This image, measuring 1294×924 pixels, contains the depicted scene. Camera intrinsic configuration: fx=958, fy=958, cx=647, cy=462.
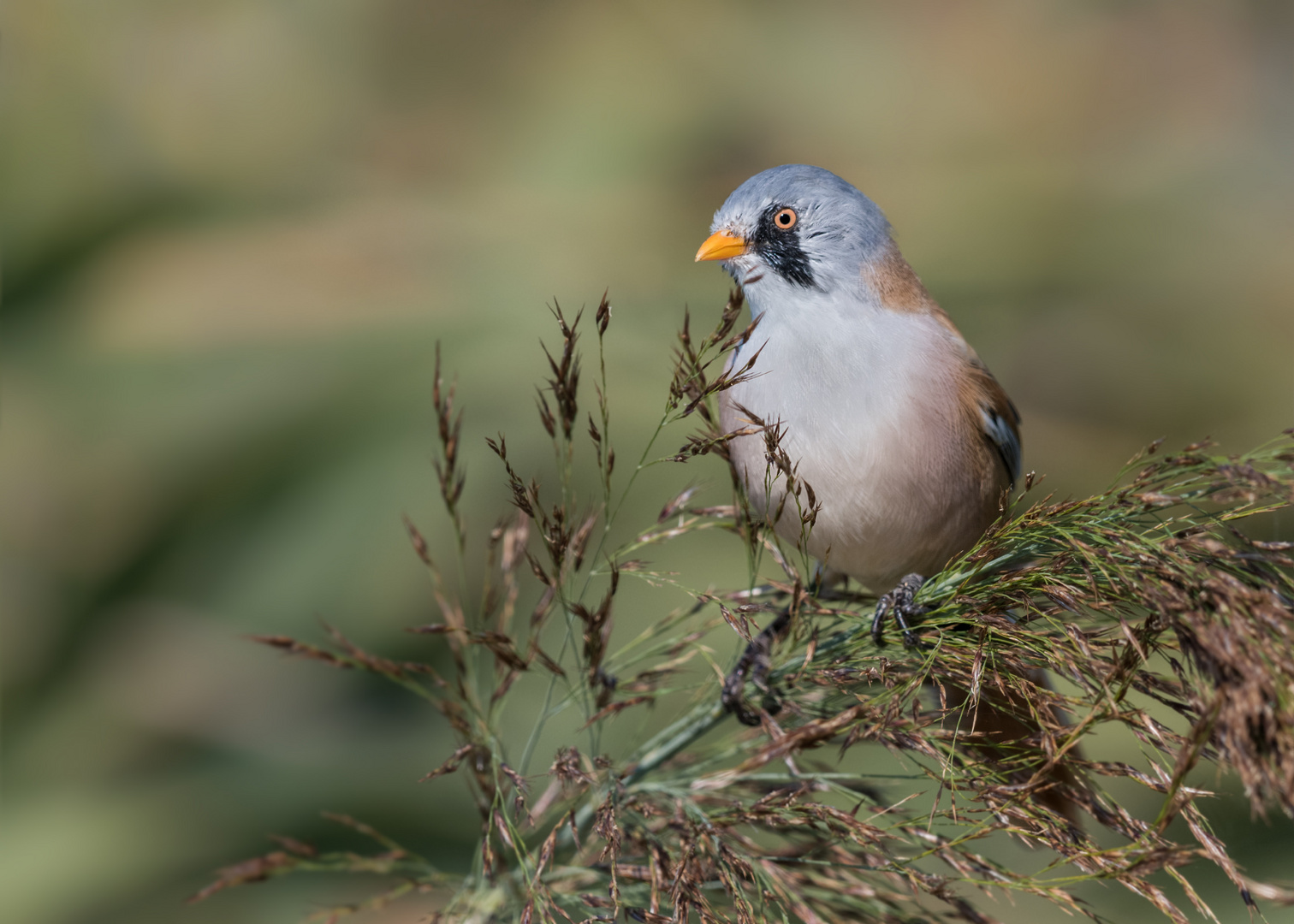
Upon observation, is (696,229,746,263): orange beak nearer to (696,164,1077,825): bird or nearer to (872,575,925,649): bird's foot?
(696,164,1077,825): bird

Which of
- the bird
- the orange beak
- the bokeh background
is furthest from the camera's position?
the bokeh background

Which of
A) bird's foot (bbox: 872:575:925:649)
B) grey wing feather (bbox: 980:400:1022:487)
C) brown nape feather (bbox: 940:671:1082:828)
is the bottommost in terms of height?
brown nape feather (bbox: 940:671:1082:828)

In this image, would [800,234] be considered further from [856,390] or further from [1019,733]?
[1019,733]

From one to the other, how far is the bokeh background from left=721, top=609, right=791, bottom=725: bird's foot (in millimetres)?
1412

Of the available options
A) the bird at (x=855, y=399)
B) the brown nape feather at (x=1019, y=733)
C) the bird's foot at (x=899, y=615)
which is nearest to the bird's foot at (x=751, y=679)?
the bird at (x=855, y=399)

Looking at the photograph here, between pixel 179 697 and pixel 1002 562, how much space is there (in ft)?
9.92

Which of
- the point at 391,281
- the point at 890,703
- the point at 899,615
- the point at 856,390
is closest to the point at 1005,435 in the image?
the point at 856,390

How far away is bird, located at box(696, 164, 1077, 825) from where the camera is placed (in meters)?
1.42

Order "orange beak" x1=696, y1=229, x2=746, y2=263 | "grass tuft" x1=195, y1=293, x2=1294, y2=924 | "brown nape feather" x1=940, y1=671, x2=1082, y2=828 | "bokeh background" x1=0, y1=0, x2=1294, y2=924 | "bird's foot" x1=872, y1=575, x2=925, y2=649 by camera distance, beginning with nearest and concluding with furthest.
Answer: "grass tuft" x1=195, y1=293, x2=1294, y2=924 → "brown nape feather" x1=940, y1=671, x2=1082, y2=828 → "bird's foot" x1=872, y1=575, x2=925, y2=649 → "orange beak" x1=696, y1=229, x2=746, y2=263 → "bokeh background" x1=0, y1=0, x2=1294, y2=924

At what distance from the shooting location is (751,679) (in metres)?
1.26

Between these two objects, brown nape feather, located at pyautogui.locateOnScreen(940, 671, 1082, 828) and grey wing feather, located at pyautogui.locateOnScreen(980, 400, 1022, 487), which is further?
grey wing feather, located at pyautogui.locateOnScreen(980, 400, 1022, 487)

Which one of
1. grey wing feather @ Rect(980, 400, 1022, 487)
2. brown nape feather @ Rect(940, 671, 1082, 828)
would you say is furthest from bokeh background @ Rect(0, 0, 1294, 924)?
brown nape feather @ Rect(940, 671, 1082, 828)

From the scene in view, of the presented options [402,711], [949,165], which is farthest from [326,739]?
[949,165]

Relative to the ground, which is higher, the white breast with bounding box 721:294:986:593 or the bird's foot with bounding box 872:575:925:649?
the white breast with bounding box 721:294:986:593
